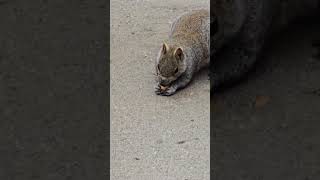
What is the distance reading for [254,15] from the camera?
5523mm

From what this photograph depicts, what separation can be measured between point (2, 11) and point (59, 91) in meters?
1.50

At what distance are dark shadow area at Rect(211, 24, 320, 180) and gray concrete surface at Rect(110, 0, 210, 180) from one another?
104mm

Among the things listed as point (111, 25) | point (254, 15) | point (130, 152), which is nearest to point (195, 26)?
point (254, 15)

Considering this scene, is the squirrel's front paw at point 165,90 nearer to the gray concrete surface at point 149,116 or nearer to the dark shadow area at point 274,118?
Answer: the gray concrete surface at point 149,116

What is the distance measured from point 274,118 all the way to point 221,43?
2.42 ft

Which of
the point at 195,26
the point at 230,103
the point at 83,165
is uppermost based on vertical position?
the point at 195,26

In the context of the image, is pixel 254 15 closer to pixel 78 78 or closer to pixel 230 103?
pixel 230 103

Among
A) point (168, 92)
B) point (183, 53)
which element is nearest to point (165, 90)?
point (168, 92)

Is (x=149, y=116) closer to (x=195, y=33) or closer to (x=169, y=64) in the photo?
(x=169, y=64)

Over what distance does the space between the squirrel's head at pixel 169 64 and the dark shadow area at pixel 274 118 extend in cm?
28

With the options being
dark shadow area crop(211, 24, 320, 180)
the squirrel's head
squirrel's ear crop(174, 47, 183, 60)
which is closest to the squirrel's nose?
the squirrel's head

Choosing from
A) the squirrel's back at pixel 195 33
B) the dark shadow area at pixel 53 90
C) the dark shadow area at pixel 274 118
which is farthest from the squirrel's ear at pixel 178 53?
the dark shadow area at pixel 53 90

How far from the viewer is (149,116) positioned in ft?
16.8

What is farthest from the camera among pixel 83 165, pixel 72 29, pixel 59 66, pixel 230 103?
pixel 72 29
